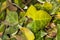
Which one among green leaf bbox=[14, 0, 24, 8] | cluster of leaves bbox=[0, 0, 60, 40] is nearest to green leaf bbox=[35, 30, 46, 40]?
cluster of leaves bbox=[0, 0, 60, 40]

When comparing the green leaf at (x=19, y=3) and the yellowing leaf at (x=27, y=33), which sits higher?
the green leaf at (x=19, y=3)

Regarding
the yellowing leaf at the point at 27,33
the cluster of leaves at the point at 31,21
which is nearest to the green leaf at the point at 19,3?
the cluster of leaves at the point at 31,21

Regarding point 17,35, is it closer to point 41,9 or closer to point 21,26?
point 21,26

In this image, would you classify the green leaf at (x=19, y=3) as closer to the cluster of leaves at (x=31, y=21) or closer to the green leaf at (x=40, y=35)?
the cluster of leaves at (x=31, y=21)

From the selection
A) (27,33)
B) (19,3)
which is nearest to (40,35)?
(27,33)

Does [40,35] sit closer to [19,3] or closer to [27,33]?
[27,33]

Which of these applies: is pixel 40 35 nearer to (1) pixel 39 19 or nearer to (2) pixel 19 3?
(1) pixel 39 19

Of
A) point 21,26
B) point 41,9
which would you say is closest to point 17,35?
point 21,26
